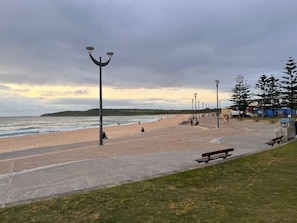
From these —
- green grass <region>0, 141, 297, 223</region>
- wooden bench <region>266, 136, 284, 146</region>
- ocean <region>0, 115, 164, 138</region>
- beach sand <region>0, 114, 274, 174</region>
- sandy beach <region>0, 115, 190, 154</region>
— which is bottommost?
ocean <region>0, 115, 164, 138</region>

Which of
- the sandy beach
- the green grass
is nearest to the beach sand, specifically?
the sandy beach

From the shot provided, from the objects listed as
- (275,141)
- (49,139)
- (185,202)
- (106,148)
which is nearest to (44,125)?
(49,139)

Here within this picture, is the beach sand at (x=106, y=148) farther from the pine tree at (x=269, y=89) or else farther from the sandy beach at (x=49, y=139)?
the pine tree at (x=269, y=89)

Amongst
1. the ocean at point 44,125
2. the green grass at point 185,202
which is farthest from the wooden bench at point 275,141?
the ocean at point 44,125

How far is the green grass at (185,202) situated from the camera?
4395mm

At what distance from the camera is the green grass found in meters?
4.39

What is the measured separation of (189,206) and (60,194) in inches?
109

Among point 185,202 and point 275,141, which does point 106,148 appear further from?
point 185,202

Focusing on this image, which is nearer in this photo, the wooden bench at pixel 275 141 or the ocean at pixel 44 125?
the wooden bench at pixel 275 141

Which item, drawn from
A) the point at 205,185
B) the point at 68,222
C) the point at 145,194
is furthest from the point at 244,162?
the point at 68,222

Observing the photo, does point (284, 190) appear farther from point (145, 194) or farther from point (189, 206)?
point (145, 194)

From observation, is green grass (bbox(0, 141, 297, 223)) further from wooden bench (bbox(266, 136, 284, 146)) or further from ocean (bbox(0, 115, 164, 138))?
ocean (bbox(0, 115, 164, 138))

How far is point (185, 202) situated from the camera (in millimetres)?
5062

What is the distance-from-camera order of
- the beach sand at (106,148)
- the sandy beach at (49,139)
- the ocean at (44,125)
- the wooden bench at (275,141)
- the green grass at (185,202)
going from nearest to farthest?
the green grass at (185,202), the beach sand at (106,148), the wooden bench at (275,141), the sandy beach at (49,139), the ocean at (44,125)
